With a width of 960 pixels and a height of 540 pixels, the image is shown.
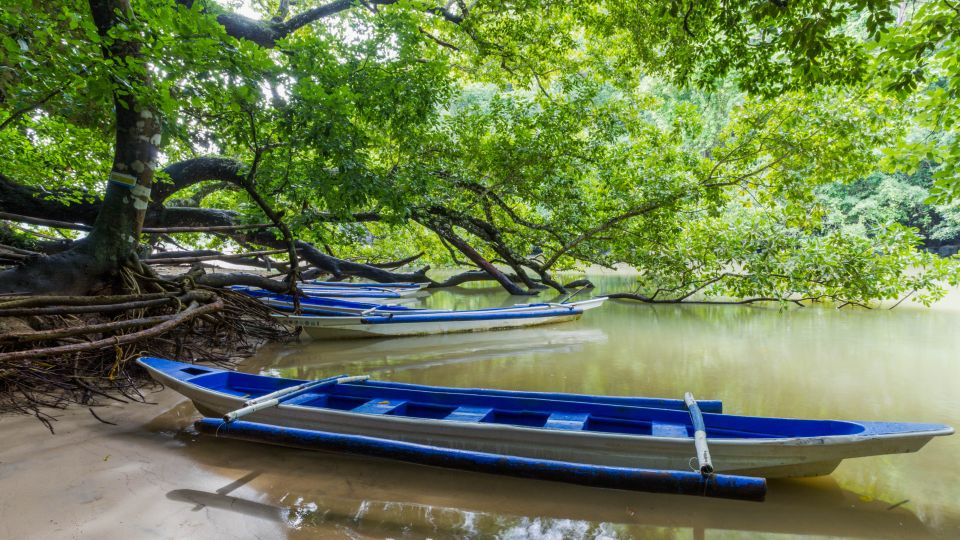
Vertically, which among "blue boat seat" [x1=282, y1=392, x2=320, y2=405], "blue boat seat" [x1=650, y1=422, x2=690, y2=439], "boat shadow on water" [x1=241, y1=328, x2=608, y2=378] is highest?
"blue boat seat" [x1=282, y1=392, x2=320, y2=405]

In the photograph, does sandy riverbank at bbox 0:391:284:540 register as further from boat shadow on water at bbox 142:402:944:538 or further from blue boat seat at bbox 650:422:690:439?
blue boat seat at bbox 650:422:690:439

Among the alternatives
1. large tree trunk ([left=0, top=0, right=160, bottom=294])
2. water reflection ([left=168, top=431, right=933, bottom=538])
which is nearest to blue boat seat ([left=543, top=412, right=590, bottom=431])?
water reflection ([left=168, top=431, right=933, bottom=538])

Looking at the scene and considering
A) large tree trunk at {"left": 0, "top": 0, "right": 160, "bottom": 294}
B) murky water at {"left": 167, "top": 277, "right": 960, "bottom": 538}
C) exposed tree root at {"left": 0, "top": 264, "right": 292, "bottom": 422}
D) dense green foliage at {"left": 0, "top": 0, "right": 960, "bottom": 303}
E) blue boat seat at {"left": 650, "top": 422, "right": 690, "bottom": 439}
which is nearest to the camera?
murky water at {"left": 167, "top": 277, "right": 960, "bottom": 538}

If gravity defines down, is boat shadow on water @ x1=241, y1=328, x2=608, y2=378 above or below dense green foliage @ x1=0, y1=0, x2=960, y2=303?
below

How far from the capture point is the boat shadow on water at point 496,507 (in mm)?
1880

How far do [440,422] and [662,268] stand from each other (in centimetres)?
782

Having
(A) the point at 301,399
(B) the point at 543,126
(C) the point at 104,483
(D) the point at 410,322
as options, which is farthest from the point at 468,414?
(B) the point at 543,126

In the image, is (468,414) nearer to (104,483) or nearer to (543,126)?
(104,483)

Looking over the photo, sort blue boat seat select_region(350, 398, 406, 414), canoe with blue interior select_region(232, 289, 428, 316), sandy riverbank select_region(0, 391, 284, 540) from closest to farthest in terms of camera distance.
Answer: sandy riverbank select_region(0, 391, 284, 540) → blue boat seat select_region(350, 398, 406, 414) → canoe with blue interior select_region(232, 289, 428, 316)

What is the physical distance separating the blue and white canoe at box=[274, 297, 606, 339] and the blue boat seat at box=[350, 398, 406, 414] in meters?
3.30

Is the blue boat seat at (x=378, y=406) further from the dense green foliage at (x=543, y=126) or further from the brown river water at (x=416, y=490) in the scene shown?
the dense green foliage at (x=543, y=126)

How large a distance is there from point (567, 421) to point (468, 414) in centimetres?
57

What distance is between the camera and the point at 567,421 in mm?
2434

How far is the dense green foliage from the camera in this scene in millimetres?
3729
